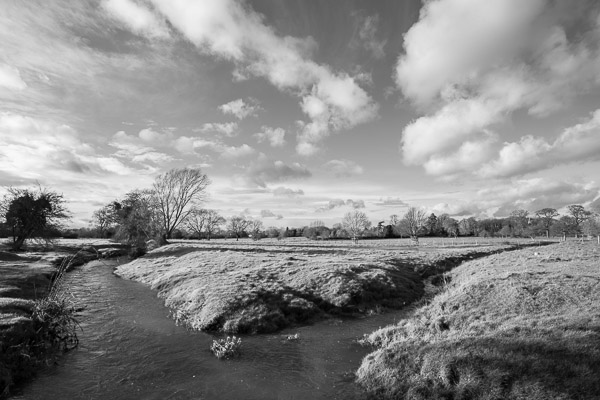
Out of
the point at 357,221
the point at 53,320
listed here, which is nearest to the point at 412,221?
the point at 357,221

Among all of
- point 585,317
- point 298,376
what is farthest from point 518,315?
point 298,376

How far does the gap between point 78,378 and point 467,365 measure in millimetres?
14264

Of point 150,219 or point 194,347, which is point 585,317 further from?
point 150,219

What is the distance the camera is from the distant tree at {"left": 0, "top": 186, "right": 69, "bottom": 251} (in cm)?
4678

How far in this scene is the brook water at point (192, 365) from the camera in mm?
10477

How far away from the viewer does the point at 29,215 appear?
1863 inches

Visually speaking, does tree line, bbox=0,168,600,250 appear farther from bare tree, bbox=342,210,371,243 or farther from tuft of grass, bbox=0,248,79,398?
tuft of grass, bbox=0,248,79,398

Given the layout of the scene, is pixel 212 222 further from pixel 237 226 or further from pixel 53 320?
pixel 53 320

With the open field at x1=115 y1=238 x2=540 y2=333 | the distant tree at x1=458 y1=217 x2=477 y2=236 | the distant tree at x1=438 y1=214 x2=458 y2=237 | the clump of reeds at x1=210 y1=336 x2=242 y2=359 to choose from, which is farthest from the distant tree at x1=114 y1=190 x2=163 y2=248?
the distant tree at x1=458 y1=217 x2=477 y2=236

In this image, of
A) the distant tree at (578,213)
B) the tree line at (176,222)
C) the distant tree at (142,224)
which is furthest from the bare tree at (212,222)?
the distant tree at (578,213)

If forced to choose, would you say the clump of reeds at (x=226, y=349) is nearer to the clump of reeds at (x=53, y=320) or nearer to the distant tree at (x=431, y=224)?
the clump of reeds at (x=53, y=320)

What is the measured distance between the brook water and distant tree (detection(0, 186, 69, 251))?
42002 millimetres

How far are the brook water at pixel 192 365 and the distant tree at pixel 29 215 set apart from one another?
1654 inches

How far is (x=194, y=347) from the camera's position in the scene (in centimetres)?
1448
